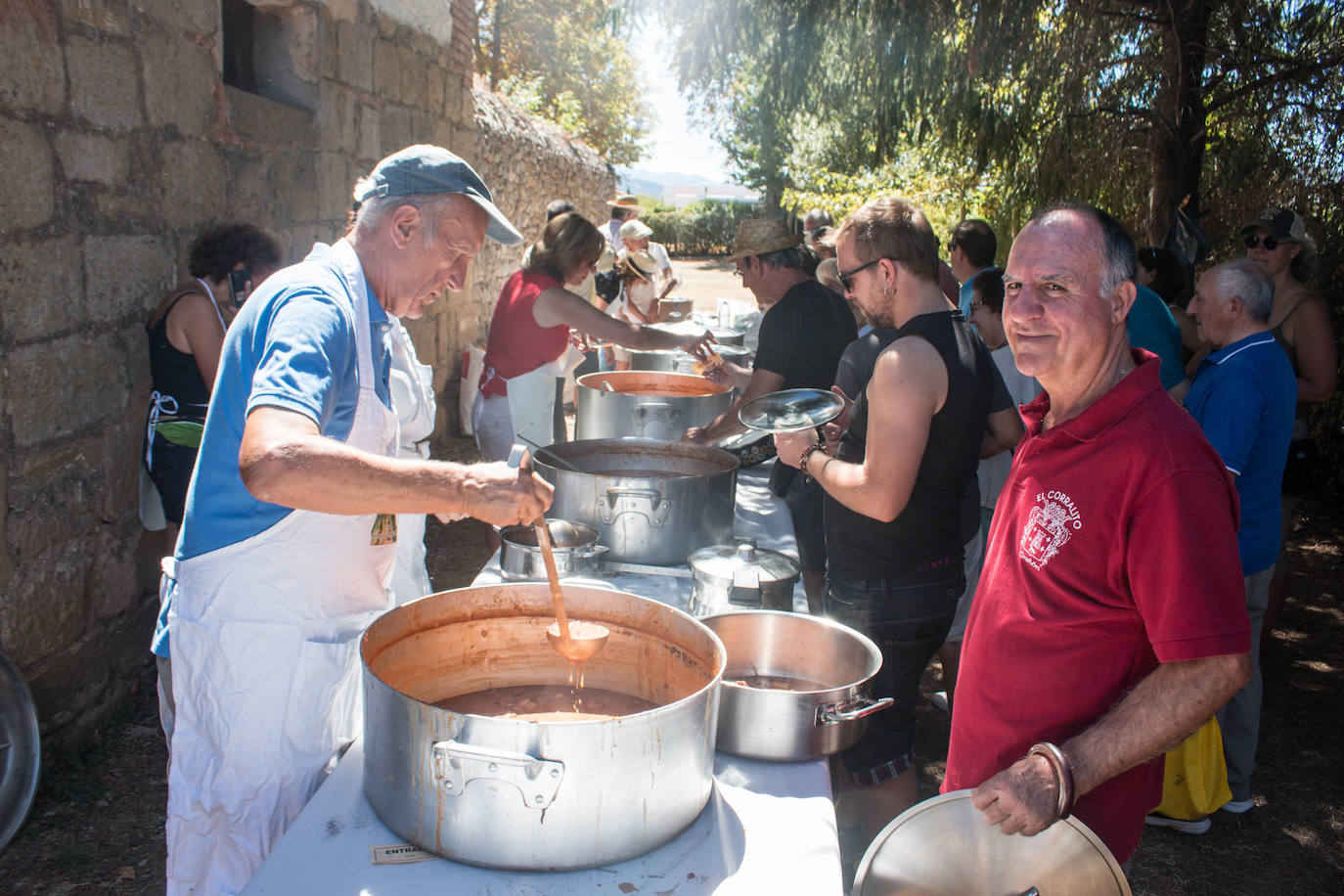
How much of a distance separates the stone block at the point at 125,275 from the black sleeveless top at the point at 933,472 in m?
2.65

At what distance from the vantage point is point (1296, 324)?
153 inches

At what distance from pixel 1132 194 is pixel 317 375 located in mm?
6780

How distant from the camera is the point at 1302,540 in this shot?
649 cm

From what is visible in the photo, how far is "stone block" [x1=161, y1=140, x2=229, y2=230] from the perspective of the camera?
361cm

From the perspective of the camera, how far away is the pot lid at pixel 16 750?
284 centimetres

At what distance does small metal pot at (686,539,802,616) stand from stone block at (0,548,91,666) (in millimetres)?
2272

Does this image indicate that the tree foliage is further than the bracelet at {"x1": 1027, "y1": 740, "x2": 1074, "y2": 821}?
Yes

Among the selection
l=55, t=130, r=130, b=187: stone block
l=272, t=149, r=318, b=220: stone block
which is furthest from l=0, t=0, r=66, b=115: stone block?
l=272, t=149, r=318, b=220: stone block

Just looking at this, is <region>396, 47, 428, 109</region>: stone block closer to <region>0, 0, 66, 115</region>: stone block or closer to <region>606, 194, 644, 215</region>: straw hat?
<region>0, 0, 66, 115</region>: stone block

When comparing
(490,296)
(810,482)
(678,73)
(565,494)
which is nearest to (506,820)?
(565,494)

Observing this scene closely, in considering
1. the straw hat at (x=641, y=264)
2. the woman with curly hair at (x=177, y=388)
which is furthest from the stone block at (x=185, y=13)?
the straw hat at (x=641, y=264)

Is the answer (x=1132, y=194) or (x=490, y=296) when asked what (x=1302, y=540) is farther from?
(x=490, y=296)

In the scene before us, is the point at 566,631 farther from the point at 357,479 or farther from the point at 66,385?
the point at 66,385

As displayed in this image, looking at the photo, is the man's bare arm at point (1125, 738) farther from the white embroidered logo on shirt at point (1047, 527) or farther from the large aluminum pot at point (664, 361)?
the large aluminum pot at point (664, 361)
